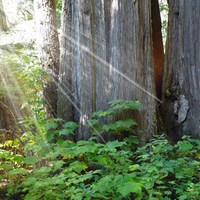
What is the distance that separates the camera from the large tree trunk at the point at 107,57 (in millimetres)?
3605

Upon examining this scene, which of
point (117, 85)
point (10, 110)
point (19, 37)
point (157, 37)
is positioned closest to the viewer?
point (117, 85)

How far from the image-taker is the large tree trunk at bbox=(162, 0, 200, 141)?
366 centimetres

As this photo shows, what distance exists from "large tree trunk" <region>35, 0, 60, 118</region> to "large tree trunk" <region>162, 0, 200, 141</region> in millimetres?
2490

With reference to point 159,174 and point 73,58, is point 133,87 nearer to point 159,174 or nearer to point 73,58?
point 73,58

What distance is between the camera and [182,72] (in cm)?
383

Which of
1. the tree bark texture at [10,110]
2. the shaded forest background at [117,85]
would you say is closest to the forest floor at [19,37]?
the tree bark texture at [10,110]

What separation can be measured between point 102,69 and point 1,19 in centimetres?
740

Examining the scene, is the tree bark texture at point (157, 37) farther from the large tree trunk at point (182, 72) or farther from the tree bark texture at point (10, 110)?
the tree bark texture at point (10, 110)

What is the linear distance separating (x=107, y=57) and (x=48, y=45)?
6.44ft

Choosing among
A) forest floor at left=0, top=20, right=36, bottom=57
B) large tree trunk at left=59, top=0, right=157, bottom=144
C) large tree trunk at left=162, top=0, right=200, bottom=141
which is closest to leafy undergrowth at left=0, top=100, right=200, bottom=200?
large tree trunk at left=59, top=0, right=157, bottom=144

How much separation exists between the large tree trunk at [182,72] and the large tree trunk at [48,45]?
249cm

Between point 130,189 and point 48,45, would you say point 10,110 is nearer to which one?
point 48,45

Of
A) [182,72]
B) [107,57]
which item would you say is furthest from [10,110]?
[182,72]

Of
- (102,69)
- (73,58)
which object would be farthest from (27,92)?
(102,69)
